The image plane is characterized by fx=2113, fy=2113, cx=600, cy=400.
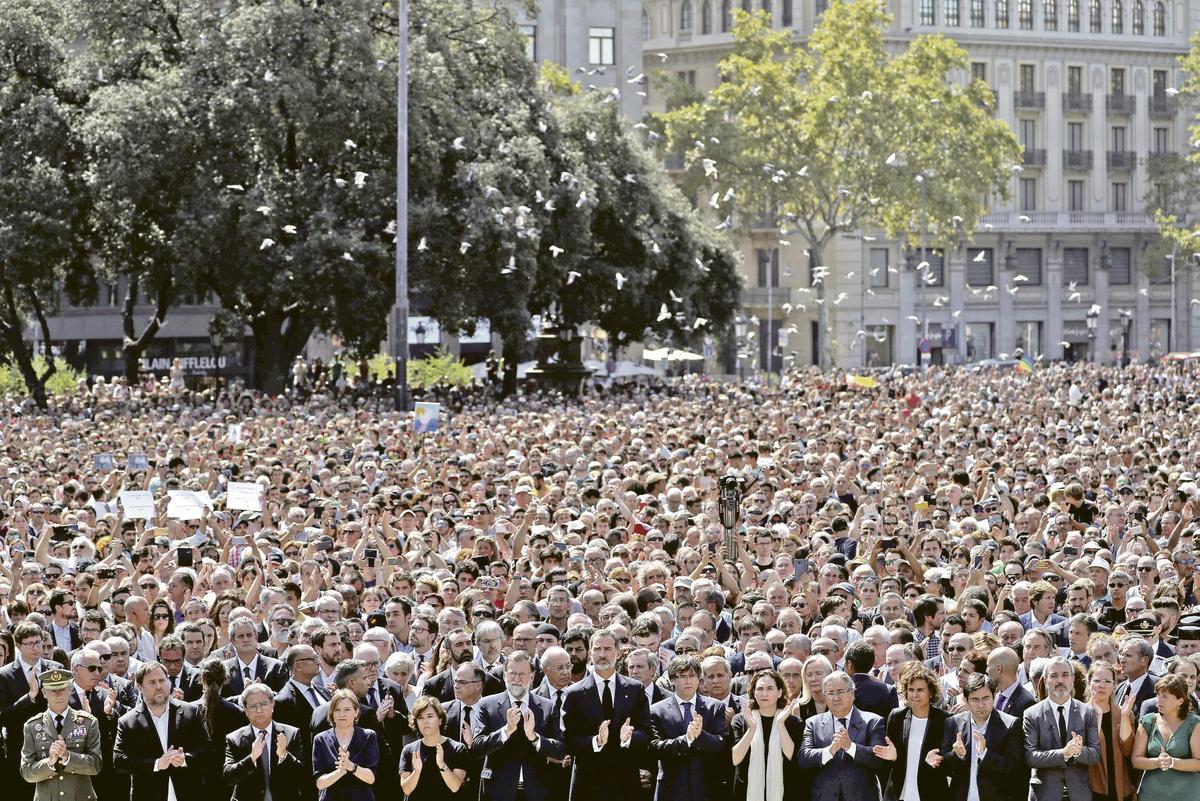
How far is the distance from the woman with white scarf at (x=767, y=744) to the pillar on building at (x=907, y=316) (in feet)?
248

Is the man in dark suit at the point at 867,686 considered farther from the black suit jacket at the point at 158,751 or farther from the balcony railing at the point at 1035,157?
the balcony railing at the point at 1035,157

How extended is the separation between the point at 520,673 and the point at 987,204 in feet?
255

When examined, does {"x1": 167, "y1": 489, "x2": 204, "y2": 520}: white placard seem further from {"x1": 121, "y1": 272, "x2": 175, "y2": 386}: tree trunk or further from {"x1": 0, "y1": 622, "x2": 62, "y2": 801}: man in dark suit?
{"x1": 121, "y1": 272, "x2": 175, "y2": 386}: tree trunk

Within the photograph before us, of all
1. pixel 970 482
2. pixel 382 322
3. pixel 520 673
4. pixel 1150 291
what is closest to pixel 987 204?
pixel 1150 291

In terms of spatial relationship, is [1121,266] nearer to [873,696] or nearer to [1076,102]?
[1076,102]

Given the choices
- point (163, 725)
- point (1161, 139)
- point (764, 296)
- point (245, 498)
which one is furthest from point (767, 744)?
point (1161, 139)

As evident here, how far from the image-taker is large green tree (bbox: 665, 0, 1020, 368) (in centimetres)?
7106

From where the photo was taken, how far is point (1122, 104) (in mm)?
91750

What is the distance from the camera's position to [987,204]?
86.6 metres

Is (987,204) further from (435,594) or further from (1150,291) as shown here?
(435,594)

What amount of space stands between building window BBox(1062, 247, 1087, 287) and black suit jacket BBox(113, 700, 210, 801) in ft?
271

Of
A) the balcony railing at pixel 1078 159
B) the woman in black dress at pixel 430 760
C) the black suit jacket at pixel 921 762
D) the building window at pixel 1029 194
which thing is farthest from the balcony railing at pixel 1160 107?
the woman in black dress at pixel 430 760

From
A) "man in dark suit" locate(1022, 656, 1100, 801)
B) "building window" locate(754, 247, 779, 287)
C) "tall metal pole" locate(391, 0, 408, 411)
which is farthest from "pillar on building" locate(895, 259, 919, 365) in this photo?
"man in dark suit" locate(1022, 656, 1100, 801)

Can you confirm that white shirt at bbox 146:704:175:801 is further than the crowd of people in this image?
Yes
